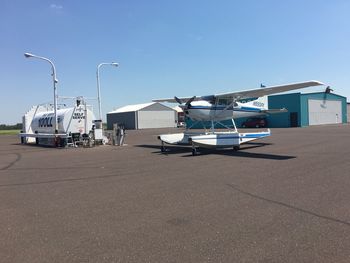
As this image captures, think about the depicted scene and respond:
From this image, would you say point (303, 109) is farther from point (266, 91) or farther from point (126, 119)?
point (126, 119)

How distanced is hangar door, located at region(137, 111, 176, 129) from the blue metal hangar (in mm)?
28809

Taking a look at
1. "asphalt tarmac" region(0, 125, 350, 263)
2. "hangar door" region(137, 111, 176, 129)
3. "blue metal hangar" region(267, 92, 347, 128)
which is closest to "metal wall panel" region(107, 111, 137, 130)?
"hangar door" region(137, 111, 176, 129)

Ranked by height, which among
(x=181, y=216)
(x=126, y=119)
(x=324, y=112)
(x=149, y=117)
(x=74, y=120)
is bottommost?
(x=181, y=216)

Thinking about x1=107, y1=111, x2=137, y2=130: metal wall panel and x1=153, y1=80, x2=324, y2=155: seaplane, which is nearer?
x1=153, y1=80, x2=324, y2=155: seaplane

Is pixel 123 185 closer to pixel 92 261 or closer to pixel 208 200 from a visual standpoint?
pixel 208 200

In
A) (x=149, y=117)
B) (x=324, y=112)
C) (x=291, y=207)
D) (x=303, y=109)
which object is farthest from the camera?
(x=149, y=117)

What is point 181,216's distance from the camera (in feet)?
19.9

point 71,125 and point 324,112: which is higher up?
point 324,112

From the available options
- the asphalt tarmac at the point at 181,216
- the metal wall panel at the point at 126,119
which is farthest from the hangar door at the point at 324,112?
the asphalt tarmac at the point at 181,216

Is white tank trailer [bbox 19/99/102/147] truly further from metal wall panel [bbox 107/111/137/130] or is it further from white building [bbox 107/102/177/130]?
metal wall panel [bbox 107/111/137/130]

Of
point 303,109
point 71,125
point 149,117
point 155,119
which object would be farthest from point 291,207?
point 155,119

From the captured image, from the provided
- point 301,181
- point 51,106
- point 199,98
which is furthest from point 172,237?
point 51,106

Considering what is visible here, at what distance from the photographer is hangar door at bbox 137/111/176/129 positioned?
75250 millimetres

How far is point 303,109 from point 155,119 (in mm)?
34263
